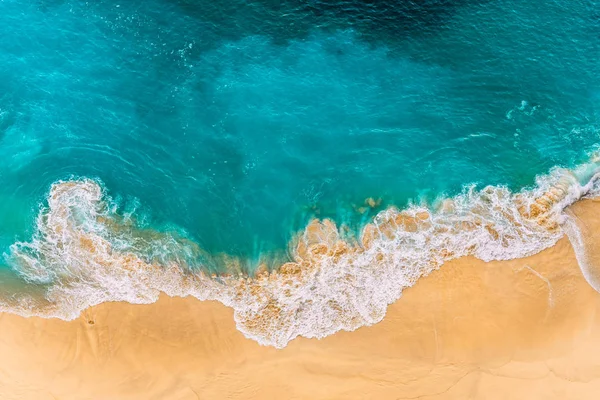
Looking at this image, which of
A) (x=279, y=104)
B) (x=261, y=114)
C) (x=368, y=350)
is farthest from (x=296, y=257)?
(x=279, y=104)

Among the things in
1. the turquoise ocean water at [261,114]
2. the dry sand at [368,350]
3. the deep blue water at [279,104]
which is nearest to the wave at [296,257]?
the turquoise ocean water at [261,114]

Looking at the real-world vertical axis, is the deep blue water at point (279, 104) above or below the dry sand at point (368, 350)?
above

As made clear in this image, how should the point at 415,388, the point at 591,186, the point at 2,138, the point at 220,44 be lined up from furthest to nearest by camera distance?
the point at 220,44 → the point at 2,138 → the point at 591,186 → the point at 415,388

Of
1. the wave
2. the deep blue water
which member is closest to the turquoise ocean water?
the deep blue water

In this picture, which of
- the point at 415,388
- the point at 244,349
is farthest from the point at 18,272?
the point at 415,388

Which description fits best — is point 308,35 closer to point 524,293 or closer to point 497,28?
point 497,28

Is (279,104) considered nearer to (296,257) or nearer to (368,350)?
(296,257)

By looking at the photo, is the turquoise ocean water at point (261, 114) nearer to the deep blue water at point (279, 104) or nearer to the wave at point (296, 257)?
the deep blue water at point (279, 104)
